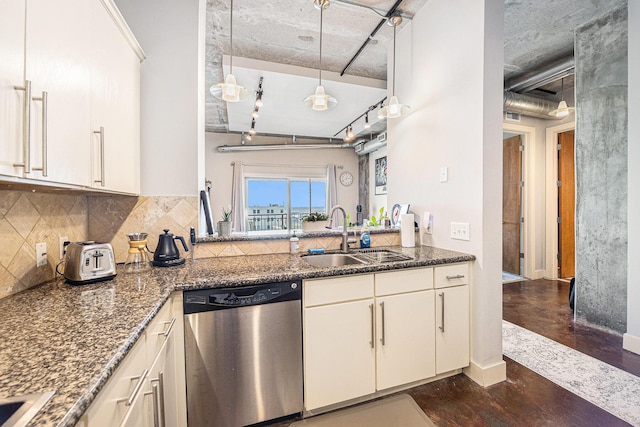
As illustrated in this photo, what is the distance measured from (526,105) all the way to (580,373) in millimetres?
3322

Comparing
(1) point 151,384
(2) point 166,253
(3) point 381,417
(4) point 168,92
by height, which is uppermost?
(4) point 168,92

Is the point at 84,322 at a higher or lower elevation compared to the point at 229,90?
lower

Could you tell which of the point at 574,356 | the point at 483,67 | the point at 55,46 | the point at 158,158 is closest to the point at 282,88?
the point at 158,158

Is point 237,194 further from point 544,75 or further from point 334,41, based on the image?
point 544,75

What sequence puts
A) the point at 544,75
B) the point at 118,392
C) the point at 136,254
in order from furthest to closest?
the point at 544,75, the point at 136,254, the point at 118,392

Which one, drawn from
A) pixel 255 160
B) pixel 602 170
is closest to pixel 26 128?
pixel 602 170

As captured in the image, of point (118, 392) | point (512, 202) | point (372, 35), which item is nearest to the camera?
point (118, 392)

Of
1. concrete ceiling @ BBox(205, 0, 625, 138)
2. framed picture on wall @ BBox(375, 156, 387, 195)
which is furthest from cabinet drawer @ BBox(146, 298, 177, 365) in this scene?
→ framed picture on wall @ BBox(375, 156, 387, 195)

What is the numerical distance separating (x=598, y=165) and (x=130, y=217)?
13.2 feet

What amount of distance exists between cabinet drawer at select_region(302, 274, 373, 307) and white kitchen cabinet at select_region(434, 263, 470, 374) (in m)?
0.54

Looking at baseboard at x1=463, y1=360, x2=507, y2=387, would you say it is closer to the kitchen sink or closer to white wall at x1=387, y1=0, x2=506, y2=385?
white wall at x1=387, y1=0, x2=506, y2=385

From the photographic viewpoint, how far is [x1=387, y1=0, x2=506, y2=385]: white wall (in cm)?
180

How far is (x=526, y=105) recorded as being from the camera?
144 inches

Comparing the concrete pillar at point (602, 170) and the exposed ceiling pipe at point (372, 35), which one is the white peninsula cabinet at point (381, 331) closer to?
the concrete pillar at point (602, 170)
